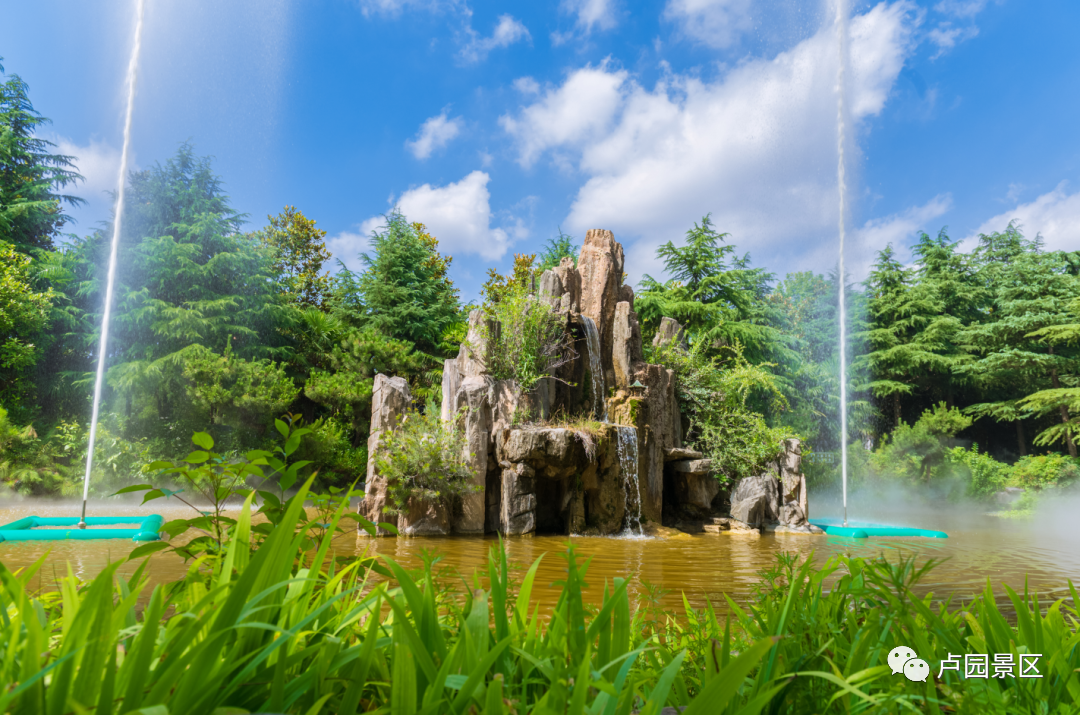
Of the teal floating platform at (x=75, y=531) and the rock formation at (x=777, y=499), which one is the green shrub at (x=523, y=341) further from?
the teal floating platform at (x=75, y=531)

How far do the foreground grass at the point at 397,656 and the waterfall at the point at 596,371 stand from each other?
8926 mm

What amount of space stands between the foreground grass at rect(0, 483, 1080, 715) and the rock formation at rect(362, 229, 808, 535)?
6815mm

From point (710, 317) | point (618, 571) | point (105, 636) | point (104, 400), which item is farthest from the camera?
point (710, 317)

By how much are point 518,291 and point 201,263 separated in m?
9.23

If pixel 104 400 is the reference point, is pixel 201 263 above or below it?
above

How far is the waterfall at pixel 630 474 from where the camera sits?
924 cm

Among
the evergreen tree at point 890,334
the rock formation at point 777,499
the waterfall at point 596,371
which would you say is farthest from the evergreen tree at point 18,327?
the evergreen tree at point 890,334

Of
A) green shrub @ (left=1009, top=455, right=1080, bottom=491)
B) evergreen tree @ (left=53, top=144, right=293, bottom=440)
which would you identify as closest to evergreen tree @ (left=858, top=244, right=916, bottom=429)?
green shrub @ (left=1009, top=455, right=1080, bottom=491)

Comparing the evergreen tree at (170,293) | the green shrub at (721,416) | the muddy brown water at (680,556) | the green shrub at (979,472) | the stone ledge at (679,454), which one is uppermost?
the evergreen tree at (170,293)

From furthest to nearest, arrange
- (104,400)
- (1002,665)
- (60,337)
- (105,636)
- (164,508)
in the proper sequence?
(60,337)
(104,400)
(164,508)
(1002,665)
(105,636)

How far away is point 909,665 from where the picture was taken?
125cm

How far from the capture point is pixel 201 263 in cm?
1468

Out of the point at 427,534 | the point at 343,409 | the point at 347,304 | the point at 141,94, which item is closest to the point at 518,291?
the point at 427,534

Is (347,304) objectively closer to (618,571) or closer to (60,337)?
(60,337)
